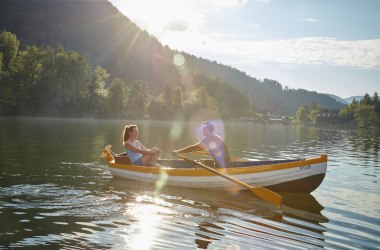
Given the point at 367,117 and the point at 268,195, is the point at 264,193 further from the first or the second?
the point at 367,117

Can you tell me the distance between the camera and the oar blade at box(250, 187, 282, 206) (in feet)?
42.1

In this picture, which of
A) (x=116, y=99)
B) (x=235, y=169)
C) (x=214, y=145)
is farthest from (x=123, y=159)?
(x=116, y=99)

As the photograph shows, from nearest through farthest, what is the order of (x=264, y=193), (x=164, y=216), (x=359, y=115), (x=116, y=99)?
(x=164, y=216), (x=264, y=193), (x=116, y=99), (x=359, y=115)

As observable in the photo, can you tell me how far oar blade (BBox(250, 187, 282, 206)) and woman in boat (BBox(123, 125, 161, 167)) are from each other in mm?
4975

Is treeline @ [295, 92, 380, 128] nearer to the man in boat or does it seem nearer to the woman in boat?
the man in boat

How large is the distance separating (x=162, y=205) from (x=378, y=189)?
1104 centimetres

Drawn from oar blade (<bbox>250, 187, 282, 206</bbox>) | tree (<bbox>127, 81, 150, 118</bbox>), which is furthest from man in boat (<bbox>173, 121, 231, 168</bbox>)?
tree (<bbox>127, 81, 150, 118</bbox>)

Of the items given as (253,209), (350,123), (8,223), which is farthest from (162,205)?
(350,123)

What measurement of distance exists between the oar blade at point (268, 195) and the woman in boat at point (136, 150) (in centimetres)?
497

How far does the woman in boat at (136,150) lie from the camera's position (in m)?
16.2

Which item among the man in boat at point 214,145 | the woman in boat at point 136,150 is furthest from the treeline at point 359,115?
the woman in boat at point 136,150

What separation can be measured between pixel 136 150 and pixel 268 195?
6140 millimetres

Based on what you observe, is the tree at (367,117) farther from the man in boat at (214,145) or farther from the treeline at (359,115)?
the man in boat at (214,145)

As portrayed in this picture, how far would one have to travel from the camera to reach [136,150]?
1634 cm
